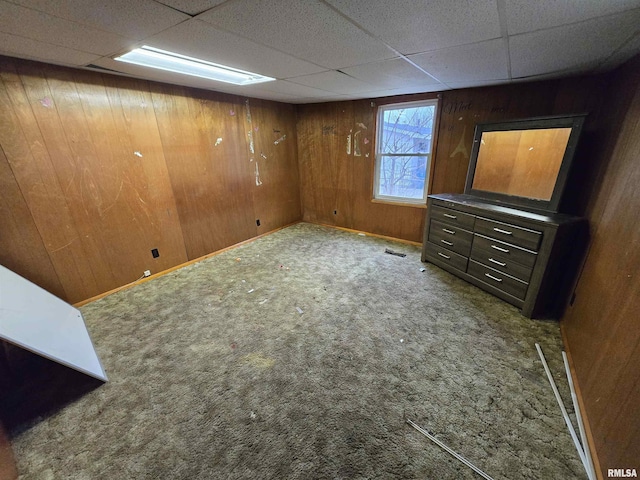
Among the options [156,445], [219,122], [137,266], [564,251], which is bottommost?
[156,445]

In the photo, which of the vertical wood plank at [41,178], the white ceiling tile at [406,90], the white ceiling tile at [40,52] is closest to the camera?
the white ceiling tile at [40,52]

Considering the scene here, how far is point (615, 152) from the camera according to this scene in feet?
5.73

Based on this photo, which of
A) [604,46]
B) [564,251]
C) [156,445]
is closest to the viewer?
[156,445]

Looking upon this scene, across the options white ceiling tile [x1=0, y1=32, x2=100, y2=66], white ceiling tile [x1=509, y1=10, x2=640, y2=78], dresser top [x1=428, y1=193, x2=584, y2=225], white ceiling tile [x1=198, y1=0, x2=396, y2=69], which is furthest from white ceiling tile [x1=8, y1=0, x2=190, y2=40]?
dresser top [x1=428, y1=193, x2=584, y2=225]

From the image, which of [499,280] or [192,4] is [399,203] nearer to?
[499,280]

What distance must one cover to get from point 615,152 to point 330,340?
2434 mm

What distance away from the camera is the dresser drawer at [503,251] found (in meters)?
2.11

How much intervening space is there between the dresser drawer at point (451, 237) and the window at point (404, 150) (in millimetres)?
839

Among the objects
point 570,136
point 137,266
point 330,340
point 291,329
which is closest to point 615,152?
point 570,136

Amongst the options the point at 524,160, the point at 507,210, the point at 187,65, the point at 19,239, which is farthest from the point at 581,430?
the point at 19,239

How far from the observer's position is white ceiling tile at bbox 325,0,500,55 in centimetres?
112

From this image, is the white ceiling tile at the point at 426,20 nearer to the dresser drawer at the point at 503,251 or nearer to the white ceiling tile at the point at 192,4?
the white ceiling tile at the point at 192,4

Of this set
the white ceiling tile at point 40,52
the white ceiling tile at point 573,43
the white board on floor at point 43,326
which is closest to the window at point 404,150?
the white ceiling tile at point 573,43

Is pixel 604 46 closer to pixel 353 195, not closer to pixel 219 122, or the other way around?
pixel 353 195
